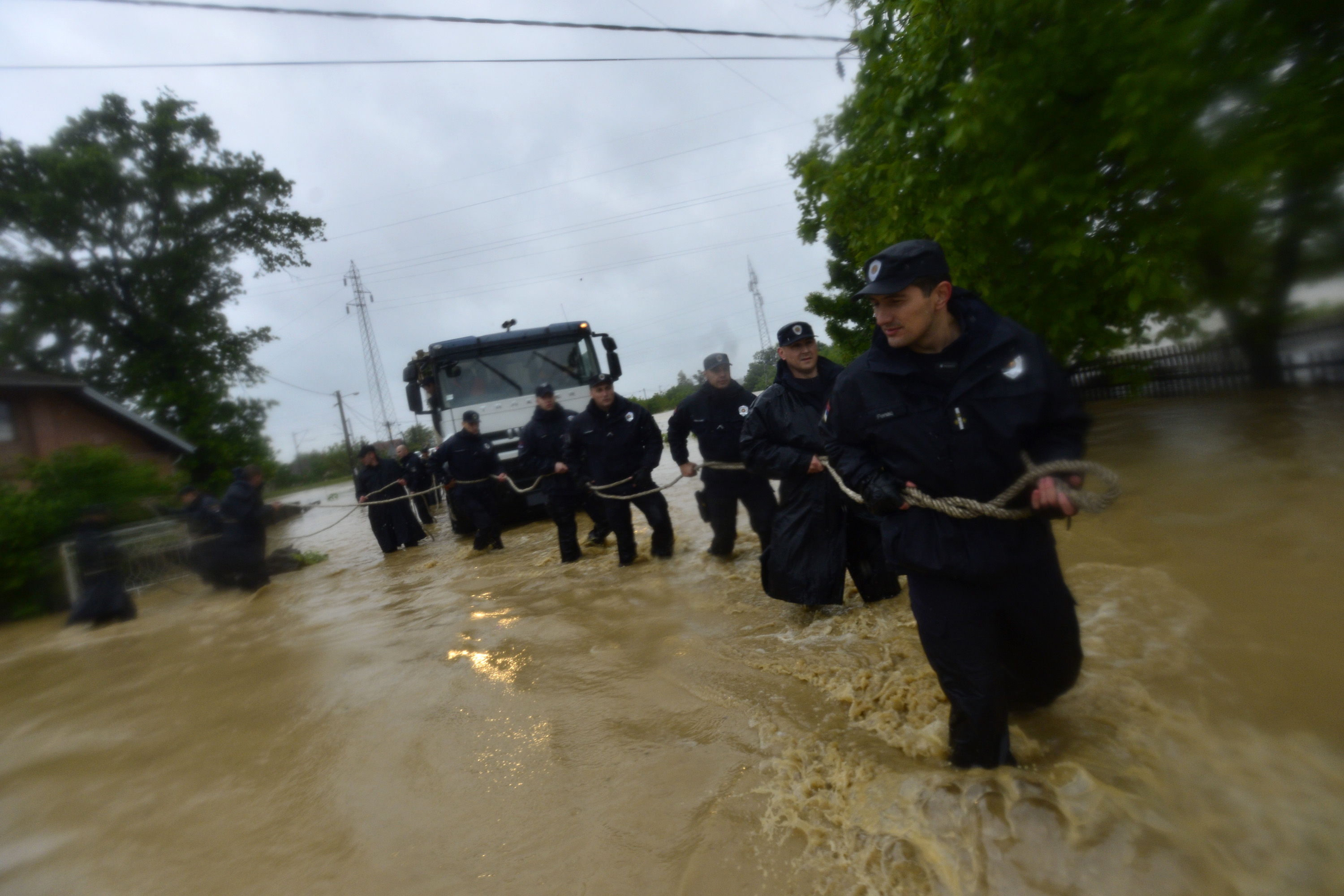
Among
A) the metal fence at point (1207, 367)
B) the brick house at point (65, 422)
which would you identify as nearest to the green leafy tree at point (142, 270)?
the brick house at point (65, 422)

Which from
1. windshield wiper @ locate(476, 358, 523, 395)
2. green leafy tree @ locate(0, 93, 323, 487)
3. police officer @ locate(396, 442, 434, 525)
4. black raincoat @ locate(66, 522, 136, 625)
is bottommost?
black raincoat @ locate(66, 522, 136, 625)

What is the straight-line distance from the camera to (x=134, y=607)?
9.75m

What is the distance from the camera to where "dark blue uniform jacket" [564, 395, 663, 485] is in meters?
7.88

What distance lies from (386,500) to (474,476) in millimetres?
2063

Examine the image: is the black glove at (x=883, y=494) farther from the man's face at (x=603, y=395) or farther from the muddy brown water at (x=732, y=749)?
the man's face at (x=603, y=395)

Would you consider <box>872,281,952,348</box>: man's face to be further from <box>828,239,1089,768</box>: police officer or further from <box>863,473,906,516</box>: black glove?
<box>863,473,906,516</box>: black glove

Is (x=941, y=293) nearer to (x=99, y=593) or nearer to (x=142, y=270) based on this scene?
(x=99, y=593)

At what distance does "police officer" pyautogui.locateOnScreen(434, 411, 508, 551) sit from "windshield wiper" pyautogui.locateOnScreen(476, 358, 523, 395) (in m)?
1.21

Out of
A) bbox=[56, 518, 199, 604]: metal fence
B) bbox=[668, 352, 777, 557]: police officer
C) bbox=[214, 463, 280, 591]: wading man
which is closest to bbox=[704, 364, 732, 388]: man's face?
bbox=[668, 352, 777, 557]: police officer

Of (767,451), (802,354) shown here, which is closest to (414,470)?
(767,451)

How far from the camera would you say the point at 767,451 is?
5.13 m

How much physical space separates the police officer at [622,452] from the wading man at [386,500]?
5.40 m

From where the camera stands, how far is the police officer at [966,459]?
247 cm

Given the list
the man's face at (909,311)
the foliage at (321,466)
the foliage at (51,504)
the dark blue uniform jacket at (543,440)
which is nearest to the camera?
the man's face at (909,311)
